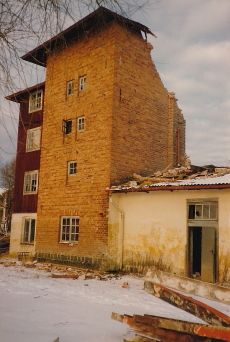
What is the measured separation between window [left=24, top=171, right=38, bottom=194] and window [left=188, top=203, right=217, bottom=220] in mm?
9969

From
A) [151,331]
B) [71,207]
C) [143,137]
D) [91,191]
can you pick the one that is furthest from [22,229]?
[151,331]

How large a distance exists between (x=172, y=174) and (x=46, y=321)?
9.48 meters

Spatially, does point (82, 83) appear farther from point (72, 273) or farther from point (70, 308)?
point (70, 308)

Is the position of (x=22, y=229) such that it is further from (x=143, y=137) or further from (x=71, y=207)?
(x=143, y=137)

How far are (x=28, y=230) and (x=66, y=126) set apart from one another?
651 centimetres

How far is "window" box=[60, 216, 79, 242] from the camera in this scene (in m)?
15.6

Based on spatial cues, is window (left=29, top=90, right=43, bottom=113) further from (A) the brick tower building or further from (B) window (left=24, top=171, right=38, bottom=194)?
(B) window (left=24, top=171, right=38, bottom=194)

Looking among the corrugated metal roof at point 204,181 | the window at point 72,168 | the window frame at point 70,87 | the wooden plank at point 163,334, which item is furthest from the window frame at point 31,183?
the wooden plank at point 163,334

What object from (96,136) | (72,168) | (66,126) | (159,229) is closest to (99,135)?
(96,136)

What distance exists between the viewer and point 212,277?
10.9 meters

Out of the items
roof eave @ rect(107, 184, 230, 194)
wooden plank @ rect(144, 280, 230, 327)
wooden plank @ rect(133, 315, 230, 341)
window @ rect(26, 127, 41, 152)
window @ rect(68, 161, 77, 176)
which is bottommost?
wooden plank @ rect(133, 315, 230, 341)

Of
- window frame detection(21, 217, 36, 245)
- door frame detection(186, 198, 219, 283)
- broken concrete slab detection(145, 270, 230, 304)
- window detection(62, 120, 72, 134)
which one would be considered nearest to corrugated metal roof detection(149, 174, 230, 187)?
door frame detection(186, 198, 219, 283)

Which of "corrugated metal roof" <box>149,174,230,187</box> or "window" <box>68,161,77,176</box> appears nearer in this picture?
"corrugated metal roof" <box>149,174,230,187</box>

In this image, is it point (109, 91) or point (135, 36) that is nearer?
point (109, 91)
